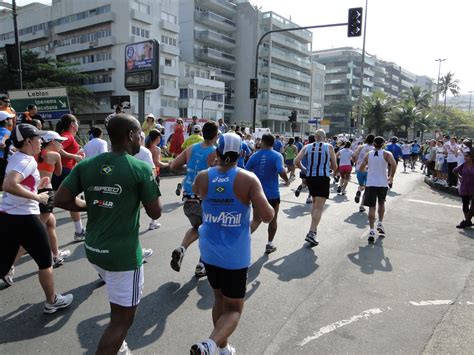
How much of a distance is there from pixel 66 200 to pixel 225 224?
3.64 feet

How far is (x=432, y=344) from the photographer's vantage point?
3.47 metres

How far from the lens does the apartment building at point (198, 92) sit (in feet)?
182

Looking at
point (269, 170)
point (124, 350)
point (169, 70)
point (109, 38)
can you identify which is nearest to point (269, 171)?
point (269, 170)

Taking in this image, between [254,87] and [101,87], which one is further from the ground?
[101,87]

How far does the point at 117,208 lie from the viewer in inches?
97.8

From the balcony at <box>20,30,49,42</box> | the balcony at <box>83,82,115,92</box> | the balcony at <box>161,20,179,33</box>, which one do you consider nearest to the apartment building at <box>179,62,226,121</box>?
the balcony at <box>161,20,179,33</box>

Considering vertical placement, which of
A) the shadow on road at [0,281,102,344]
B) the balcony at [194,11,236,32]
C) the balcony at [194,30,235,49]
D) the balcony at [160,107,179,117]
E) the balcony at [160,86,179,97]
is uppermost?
the balcony at [194,11,236,32]

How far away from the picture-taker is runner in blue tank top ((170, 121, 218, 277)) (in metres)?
4.86

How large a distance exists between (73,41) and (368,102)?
44.2 metres

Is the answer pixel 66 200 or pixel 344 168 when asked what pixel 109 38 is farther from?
pixel 66 200

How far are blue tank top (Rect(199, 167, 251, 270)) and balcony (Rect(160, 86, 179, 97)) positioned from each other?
168ft

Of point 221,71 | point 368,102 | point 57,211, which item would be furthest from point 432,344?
point 221,71

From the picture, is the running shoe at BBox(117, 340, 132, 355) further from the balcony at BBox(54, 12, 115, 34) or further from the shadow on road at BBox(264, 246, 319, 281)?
the balcony at BBox(54, 12, 115, 34)

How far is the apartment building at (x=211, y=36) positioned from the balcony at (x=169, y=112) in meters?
11.0
